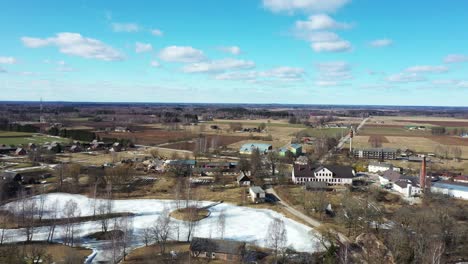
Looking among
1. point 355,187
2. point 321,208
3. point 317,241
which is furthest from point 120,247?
point 355,187

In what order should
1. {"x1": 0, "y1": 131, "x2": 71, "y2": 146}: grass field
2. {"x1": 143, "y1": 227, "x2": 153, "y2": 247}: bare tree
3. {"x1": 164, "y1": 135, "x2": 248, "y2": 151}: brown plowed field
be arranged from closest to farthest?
{"x1": 143, "y1": 227, "x2": 153, "y2": 247}: bare tree → {"x1": 0, "y1": 131, "x2": 71, "y2": 146}: grass field → {"x1": 164, "y1": 135, "x2": 248, "y2": 151}: brown plowed field

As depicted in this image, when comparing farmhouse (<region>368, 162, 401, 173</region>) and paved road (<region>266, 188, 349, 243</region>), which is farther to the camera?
farmhouse (<region>368, 162, 401, 173</region>)

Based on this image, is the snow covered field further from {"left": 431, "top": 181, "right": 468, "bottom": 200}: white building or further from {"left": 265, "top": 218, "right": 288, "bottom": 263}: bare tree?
{"left": 431, "top": 181, "right": 468, "bottom": 200}: white building

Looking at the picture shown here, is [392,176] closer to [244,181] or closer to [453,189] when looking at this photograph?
[453,189]

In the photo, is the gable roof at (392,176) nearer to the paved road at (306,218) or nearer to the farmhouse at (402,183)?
the farmhouse at (402,183)

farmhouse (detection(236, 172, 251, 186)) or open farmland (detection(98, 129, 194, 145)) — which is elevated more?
open farmland (detection(98, 129, 194, 145))

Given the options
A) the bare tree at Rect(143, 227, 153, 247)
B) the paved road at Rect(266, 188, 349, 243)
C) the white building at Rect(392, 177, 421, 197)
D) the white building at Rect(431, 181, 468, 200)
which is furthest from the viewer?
the white building at Rect(392, 177, 421, 197)

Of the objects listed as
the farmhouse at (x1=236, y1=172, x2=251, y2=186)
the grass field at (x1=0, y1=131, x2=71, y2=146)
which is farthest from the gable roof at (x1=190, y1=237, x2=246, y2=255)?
the grass field at (x1=0, y1=131, x2=71, y2=146)

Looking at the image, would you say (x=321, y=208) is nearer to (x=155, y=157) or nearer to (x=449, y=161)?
(x=155, y=157)
